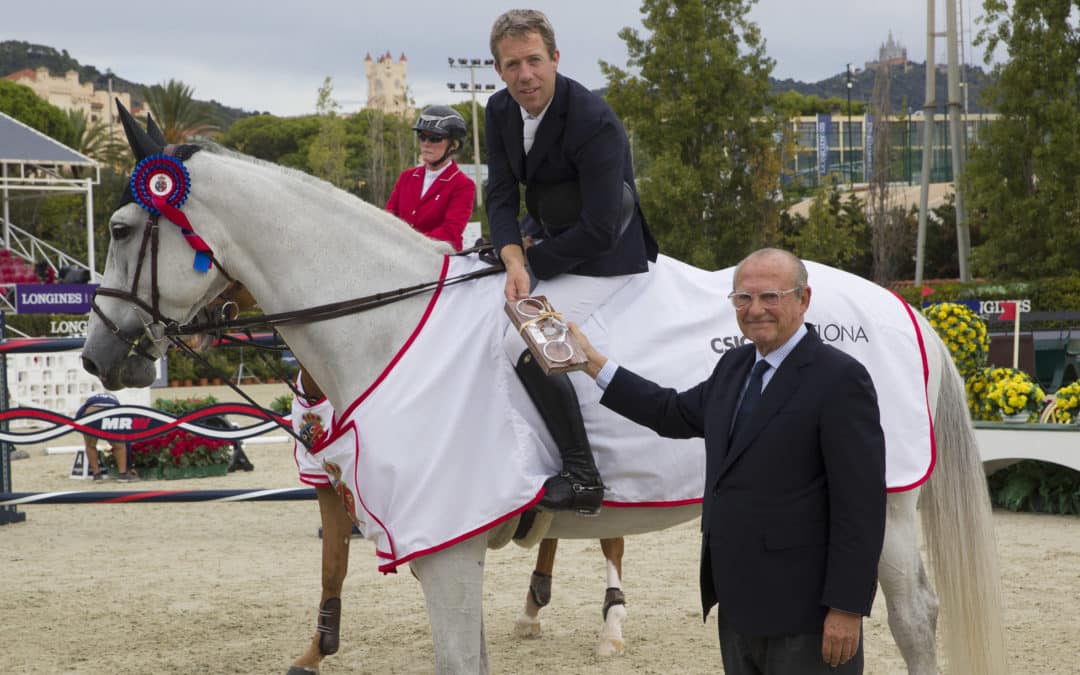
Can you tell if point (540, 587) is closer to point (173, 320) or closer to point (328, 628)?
point (328, 628)

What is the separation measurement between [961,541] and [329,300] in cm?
266

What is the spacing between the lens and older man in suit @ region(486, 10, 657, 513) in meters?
3.68

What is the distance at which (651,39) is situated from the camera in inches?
956

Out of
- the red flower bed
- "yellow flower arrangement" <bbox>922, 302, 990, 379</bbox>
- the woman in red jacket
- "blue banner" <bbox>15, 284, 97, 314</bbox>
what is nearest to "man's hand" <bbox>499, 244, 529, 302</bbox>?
the woman in red jacket

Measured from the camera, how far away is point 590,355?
11.4 feet

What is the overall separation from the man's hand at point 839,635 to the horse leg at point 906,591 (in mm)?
1333

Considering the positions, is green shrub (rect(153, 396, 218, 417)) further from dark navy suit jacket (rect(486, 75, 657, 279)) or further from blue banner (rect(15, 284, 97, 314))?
dark navy suit jacket (rect(486, 75, 657, 279))

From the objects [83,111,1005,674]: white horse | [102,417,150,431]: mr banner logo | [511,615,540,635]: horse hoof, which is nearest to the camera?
[83,111,1005,674]: white horse

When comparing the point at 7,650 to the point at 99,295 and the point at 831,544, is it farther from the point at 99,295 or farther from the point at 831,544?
the point at 831,544

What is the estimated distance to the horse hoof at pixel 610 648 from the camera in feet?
18.6

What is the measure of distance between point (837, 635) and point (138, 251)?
8.50 ft

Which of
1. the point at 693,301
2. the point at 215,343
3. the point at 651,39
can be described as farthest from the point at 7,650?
the point at 651,39

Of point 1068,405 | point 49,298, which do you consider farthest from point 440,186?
point 49,298

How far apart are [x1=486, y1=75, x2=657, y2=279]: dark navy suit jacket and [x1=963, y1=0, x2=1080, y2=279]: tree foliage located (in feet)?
63.4
